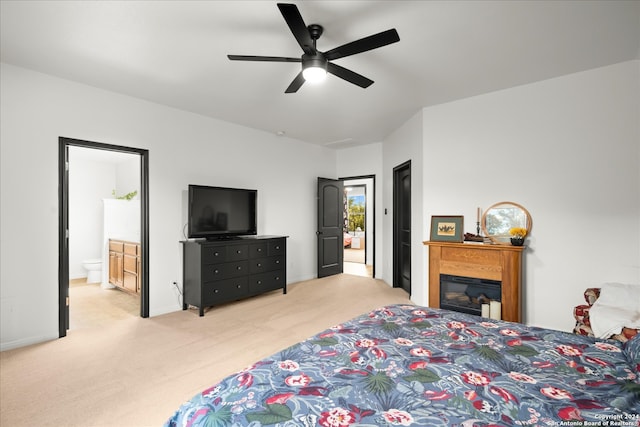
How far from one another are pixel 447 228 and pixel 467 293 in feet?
2.61

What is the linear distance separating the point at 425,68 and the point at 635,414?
9.66 ft

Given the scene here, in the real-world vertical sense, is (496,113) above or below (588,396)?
above

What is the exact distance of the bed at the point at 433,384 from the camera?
1.02 m

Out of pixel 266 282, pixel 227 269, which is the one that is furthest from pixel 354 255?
pixel 227 269

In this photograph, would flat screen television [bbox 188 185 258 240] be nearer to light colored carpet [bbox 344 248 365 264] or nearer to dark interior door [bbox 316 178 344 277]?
dark interior door [bbox 316 178 344 277]

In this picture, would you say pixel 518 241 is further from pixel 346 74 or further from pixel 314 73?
pixel 314 73

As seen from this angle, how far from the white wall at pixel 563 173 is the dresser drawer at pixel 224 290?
3.11 m

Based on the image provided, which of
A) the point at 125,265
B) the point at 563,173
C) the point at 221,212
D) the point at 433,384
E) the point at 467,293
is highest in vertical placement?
the point at 563,173

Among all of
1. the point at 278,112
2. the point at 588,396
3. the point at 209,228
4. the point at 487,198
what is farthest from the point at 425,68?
the point at 209,228

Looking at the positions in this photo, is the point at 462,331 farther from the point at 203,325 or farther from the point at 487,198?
the point at 203,325

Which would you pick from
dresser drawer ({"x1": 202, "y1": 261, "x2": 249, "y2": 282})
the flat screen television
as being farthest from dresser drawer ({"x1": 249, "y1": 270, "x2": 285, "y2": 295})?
the flat screen television

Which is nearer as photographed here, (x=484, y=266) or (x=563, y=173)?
(x=563, y=173)

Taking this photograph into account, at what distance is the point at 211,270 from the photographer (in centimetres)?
411

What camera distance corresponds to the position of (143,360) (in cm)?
280
